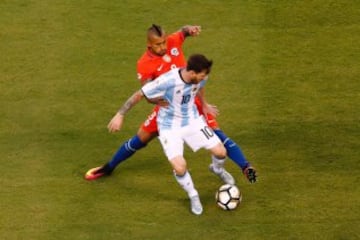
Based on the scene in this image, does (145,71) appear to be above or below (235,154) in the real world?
above

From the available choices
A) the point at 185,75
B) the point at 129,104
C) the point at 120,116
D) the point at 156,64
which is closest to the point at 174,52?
the point at 156,64

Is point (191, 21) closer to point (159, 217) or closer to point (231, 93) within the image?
point (231, 93)

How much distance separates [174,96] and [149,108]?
247cm

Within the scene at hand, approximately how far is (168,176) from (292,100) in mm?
2299

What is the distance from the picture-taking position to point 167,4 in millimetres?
13984

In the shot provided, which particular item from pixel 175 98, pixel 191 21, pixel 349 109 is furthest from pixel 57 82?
pixel 349 109

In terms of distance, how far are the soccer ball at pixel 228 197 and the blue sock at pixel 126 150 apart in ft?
3.81

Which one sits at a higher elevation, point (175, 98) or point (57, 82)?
point (175, 98)

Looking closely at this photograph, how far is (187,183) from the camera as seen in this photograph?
964cm

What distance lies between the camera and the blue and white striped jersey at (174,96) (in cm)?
928

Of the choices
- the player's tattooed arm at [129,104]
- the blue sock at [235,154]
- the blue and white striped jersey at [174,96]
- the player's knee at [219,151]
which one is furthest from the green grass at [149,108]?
the player's tattooed arm at [129,104]

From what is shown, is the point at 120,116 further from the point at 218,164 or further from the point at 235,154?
the point at 235,154

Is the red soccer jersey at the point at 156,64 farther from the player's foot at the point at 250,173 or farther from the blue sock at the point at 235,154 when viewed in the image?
the player's foot at the point at 250,173

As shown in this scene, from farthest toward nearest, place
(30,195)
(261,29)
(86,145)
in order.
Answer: (261,29)
(86,145)
(30,195)
